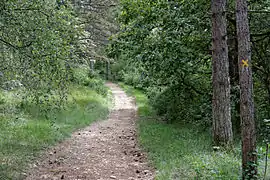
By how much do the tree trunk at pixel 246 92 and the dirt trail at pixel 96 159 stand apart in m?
2.35

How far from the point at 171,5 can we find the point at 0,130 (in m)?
6.50

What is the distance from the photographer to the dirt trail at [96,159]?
22.9ft

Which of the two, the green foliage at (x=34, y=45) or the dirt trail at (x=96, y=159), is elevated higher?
the green foliage at (x=34, y=45)

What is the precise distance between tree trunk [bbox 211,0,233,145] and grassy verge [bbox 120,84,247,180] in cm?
63

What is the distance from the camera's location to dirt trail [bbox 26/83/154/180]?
6.97m

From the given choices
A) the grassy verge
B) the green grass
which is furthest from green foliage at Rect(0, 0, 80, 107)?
the grassy verge

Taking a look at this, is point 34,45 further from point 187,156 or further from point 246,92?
point 246,92

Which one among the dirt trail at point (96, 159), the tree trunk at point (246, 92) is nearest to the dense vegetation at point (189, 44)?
the dirt trail at point (96, 159)

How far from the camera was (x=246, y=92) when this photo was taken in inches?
188

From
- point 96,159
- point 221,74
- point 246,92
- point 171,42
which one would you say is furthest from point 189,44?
point 246,92

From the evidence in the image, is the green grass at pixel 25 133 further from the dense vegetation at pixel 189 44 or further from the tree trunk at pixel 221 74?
the tree trunk at pixel 221 74

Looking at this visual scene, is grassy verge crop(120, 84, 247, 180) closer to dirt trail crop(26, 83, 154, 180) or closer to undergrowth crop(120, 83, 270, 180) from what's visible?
undergrowth crop(120, 83, 270, 180)

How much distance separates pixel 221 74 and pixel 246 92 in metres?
2.72

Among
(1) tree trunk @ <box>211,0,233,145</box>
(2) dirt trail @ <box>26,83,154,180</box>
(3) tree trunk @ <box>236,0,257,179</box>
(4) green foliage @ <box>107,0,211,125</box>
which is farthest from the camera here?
(4) green foliage @ <box>107,0,211,125</box>
